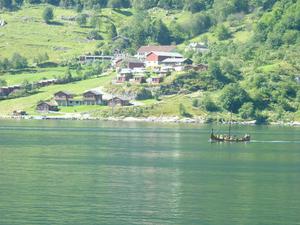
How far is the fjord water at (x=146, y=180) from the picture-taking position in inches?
2677

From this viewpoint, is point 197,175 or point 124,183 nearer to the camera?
point 124,183

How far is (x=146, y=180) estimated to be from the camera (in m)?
87.7

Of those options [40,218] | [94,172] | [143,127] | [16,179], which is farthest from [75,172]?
[143,127]

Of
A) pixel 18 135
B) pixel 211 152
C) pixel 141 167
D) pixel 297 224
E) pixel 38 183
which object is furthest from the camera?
pixel 18 135

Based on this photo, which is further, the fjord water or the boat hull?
the boat hull

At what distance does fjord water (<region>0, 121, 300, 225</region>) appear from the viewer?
6800 centimetres

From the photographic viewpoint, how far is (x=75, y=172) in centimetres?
9344

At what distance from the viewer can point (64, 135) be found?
5994 inches

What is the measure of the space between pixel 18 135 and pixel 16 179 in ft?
214

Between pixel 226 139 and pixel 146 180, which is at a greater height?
pixel 146 180

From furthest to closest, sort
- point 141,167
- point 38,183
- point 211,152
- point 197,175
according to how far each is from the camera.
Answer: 1. point 211,152
2. point 141,167
3. point 197,175
4. point 38,183

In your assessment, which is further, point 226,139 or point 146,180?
point 226,139

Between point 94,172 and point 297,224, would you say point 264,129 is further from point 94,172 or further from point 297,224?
point 297,224

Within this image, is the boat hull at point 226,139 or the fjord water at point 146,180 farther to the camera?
the boat hull at point 226,139
